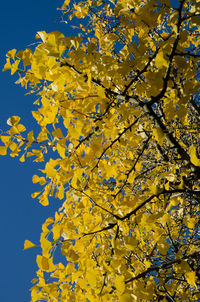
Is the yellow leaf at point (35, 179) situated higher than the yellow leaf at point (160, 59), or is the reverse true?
the yellow leaf at point (35, 179)

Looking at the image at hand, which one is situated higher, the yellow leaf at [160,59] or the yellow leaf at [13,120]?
the yellow leaf at [13,120]

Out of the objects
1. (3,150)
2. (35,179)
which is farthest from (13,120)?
(35,179)

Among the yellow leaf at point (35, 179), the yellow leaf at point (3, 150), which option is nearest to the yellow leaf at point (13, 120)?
the yellow leaf at point (3, 150)

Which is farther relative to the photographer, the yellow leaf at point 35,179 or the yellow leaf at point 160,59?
the yellow leaf at point 35,179

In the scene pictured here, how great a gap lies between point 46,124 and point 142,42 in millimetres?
600

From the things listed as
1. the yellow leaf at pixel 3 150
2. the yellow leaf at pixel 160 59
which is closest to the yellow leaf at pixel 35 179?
the yellow leaf at pixel 3 150

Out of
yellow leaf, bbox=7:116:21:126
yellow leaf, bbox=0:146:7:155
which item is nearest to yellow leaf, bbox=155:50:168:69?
yellow leaf, bbox=7:116:21:126

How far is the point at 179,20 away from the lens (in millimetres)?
1053

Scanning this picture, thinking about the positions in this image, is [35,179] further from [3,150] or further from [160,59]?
[160,59]

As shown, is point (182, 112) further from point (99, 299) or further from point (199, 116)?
point (199, 116)

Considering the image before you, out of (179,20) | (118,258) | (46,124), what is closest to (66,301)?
(118,258)

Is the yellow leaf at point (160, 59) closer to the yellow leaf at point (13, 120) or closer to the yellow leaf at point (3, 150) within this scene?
the yellow leaf at point (13, 120)

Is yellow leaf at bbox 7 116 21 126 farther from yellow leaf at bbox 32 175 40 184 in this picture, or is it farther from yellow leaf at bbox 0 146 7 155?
yellow leaf at bbox 32 175 40 184

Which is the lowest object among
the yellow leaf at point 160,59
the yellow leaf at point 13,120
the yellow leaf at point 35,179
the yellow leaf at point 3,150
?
the yellow leaf at point 160,59
